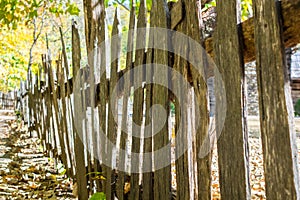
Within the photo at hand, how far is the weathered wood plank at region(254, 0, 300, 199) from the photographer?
95 centimetres

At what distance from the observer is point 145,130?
6.58 feet

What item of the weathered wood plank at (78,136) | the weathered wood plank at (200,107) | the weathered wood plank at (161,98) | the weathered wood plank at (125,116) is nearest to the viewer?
the weathered wood plank at (200,107)

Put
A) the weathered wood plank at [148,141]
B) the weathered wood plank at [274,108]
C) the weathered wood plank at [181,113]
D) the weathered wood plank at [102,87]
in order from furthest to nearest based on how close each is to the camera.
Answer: the weathered wood plank at [102,87] → the weathered wood plank at [148,141] → the weathered wood plank at [181,113] → the weathered wood plank at [274,108]

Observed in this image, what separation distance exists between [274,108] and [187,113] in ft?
1.89

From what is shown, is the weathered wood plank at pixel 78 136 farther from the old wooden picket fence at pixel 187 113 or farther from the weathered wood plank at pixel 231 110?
the weathered wood plank at pixel 231 110

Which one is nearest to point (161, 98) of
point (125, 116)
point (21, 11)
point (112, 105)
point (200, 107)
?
point (200, 107)

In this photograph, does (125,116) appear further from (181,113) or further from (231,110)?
(231,110)

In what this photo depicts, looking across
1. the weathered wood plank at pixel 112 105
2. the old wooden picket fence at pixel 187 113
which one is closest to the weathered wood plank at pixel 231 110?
the old wooden picket fence at pixel 187 113

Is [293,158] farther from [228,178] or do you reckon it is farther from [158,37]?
[158,37]

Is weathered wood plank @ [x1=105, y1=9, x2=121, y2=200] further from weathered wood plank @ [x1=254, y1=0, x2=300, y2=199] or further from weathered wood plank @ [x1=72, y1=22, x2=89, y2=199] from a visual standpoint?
weathered wood plank @ [x1=254, y1=0, x2=300, y2=199]

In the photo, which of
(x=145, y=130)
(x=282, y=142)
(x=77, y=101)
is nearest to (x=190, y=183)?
(x=145, y=130)

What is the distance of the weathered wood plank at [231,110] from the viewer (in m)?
1.17

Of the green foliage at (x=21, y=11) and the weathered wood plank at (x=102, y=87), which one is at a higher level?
the green foliage at (x=21, y=11)

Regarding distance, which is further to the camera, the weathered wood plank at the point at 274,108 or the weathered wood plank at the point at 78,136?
the weathered wood plank at the point at 78,136
